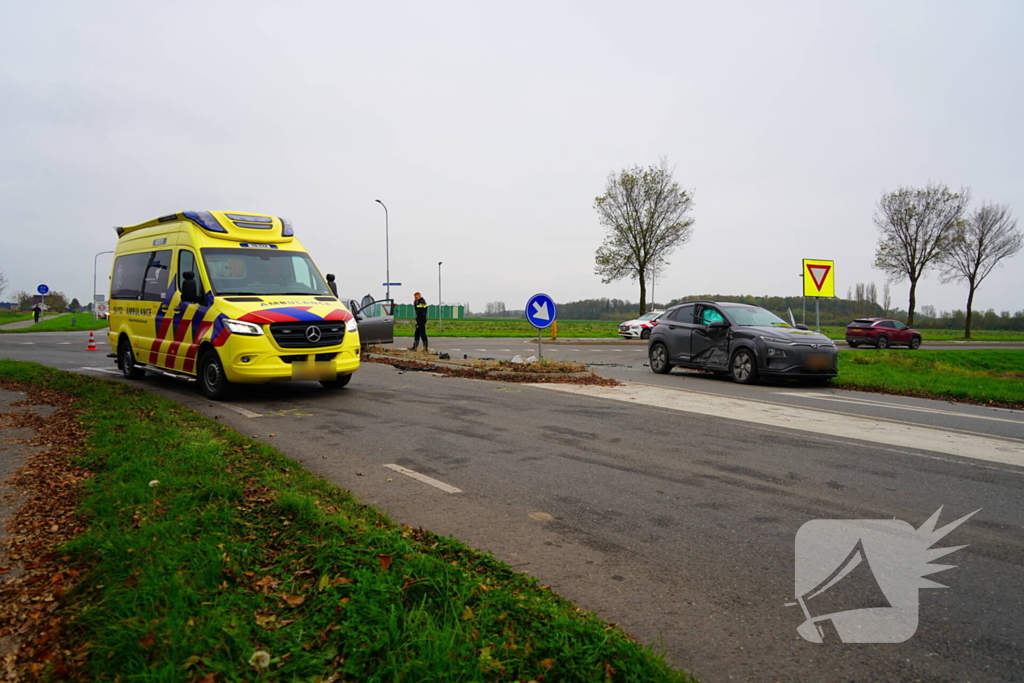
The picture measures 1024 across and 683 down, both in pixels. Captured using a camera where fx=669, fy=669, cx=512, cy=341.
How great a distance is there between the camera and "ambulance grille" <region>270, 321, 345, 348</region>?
32.5 feet

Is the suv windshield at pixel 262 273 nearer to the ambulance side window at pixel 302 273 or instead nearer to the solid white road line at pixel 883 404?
the ambulance side window at pixel 302 273

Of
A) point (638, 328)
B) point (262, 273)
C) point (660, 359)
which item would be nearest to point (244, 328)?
point (262, 273)

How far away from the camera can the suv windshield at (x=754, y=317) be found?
14.7m

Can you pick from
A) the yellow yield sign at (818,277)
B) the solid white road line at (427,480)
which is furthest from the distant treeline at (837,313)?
the solid white road line at (427,480)

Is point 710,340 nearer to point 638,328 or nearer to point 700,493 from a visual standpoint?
point 700,493

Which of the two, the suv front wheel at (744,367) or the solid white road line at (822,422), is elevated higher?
the suv front wheel at (744,367)

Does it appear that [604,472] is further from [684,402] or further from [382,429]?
[684,402]

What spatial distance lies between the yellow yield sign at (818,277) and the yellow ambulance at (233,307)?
1338 cm

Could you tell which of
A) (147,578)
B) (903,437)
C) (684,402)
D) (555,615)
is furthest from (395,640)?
(684,402)

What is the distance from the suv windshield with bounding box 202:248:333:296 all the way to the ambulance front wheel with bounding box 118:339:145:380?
12.5ft

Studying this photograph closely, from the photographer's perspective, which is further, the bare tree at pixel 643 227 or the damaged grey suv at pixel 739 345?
the bare tree at pixel 643 227

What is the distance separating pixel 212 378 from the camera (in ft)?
33.8

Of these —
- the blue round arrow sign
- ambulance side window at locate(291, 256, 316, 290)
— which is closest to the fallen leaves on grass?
ambulance side window at locate(291, 256, 316, 290)

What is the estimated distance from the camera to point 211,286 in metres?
10.3
